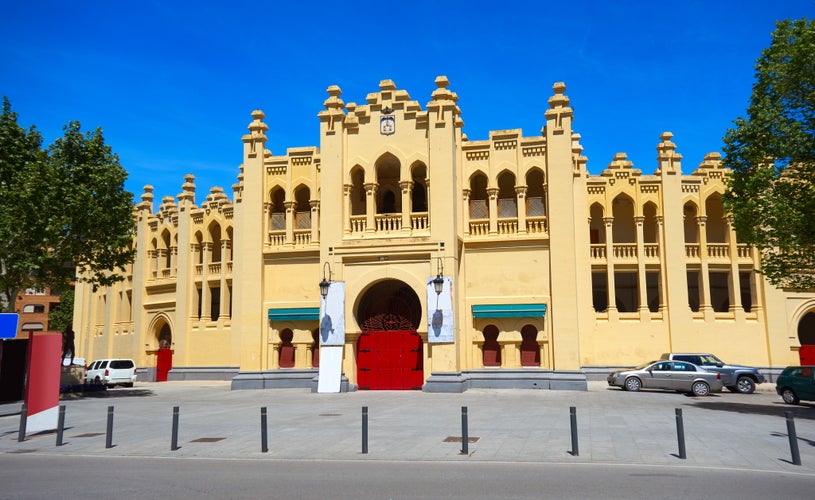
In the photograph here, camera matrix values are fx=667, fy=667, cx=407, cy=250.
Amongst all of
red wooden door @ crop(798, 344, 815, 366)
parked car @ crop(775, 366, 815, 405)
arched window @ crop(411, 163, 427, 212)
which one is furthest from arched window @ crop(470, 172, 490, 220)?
red wooden door @ crop(798, 344, 815, 366)

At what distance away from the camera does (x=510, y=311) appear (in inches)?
1102

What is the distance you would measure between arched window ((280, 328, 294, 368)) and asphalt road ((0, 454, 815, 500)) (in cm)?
1848

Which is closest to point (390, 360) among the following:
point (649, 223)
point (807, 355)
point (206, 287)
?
point (206, 287)

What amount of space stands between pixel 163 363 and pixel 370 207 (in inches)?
740

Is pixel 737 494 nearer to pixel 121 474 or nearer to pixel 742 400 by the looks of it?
pixel 121 474

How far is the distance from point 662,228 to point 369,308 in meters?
15.5

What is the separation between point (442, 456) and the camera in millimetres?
12203

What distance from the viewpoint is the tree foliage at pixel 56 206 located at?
77.0 feet

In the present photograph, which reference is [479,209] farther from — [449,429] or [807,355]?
[807,355]

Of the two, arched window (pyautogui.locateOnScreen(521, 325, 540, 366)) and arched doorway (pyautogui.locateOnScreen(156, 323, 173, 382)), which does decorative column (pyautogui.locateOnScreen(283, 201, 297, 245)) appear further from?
arched doorway (pyautogui.locateOnScreen(156, 323, 173, 382))

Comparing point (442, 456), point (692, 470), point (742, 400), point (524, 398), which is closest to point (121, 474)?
point (442, 456)

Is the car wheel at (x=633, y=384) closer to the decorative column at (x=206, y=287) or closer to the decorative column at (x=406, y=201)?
the decorative column at (x=406, y=201)

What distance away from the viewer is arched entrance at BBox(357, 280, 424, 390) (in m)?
28.0

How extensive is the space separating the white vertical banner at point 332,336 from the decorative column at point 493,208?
23.0ft
